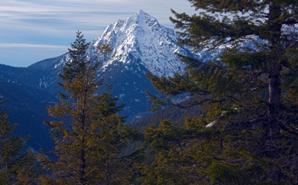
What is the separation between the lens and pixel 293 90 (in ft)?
52.6

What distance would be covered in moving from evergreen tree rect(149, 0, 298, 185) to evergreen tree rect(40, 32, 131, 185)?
6784 mm

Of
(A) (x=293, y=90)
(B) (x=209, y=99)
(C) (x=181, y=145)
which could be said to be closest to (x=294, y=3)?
(A) (x=293, y=90)

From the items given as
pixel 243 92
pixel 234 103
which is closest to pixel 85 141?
pixel 234 103

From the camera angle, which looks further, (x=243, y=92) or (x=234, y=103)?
(x=234, y=103)

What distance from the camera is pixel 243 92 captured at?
15.6 meters

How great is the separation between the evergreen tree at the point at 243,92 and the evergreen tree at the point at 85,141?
678 centimetres

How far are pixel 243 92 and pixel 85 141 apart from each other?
9308 mm

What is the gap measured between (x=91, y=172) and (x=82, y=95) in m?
3.10

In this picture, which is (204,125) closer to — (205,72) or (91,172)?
(205,72)

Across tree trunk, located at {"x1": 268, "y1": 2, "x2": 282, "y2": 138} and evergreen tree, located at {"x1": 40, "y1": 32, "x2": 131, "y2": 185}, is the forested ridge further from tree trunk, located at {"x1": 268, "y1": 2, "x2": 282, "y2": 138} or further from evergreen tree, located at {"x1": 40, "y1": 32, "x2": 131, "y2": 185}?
evergreen tree, located at {"x1": 40, "y1": 32, "x2": 131, "y2": 185}

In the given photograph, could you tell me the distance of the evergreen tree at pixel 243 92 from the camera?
591 inches

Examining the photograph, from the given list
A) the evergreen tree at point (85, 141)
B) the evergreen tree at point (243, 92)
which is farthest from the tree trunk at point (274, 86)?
the evergreen tree at point (85, 141)

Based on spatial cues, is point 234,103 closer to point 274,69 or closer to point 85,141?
point 274,69

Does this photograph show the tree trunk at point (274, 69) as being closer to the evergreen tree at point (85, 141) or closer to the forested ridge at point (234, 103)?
the forested ridge at point (234, 103)
